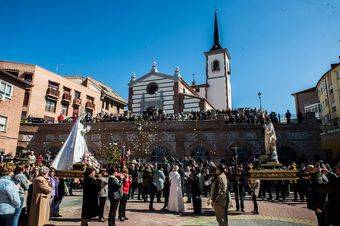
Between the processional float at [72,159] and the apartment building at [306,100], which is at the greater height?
the apartment building at [306,100]

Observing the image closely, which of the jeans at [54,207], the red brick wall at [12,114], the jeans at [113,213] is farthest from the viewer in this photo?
the red brick wall at [12,114]

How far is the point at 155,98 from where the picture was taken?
42.8m

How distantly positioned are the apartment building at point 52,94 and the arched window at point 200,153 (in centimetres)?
1575

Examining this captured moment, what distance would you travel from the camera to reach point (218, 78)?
51938 millimetres

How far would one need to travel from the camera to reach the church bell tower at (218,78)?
167 feet

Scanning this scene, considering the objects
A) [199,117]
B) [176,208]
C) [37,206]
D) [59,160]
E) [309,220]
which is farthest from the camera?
[199,117]

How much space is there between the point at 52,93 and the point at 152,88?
14.4 metres

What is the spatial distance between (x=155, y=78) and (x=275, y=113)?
18.8m

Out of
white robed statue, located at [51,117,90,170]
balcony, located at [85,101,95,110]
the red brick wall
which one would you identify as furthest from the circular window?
white robed statue, located at [51,117,90,170]

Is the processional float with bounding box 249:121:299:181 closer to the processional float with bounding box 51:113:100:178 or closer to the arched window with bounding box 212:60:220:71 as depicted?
the processional float with bounding box 51:113:100:178

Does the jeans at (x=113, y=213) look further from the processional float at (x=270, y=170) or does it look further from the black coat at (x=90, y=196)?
the processional float at (x=270, y=170)

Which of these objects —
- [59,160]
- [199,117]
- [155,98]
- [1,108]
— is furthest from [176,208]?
[155,98]

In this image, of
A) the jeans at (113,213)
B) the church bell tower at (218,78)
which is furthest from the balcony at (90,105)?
the jeans at (113,213)

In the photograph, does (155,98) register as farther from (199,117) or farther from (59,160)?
(59,160)
